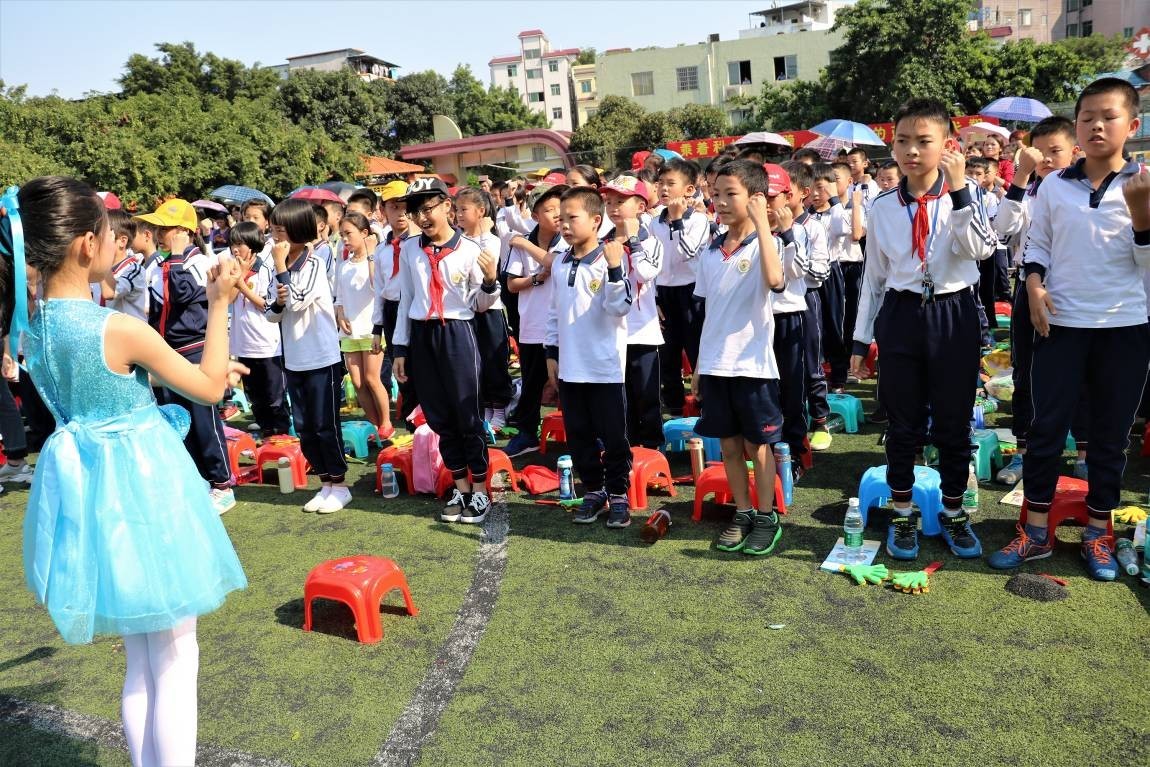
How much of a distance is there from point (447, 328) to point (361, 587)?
189 centimetres

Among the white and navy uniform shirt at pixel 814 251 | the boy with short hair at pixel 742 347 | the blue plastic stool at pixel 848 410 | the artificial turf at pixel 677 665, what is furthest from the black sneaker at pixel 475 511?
the blue plastic stool at pixel 848 410

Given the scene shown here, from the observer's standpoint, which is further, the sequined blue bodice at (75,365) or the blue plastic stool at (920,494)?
the blue plastic stool at (920,494)

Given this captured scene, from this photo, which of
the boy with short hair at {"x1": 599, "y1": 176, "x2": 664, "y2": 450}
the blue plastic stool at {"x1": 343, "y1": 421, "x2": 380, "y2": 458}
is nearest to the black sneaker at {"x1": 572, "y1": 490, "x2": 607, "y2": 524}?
the boy with short hair at {"x1": 599, "y1": 176, "x2": 664, "y2": 450}

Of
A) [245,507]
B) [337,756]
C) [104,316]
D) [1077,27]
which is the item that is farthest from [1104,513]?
[1077,27]

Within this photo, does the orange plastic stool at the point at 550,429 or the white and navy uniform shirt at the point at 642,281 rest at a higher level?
the white and navy uniform shirt at the point at 642,281

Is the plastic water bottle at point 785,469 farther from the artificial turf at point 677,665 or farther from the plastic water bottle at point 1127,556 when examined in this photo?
the plastic water bottle at point 1127,556

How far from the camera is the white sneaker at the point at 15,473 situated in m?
7.17

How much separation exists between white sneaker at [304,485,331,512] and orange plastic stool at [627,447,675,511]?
2198 millimetres

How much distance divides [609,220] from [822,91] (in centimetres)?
3612

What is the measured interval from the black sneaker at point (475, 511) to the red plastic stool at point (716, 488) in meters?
1.36

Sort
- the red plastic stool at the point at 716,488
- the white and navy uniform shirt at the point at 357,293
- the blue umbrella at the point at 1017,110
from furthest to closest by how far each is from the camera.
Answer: the blue umbrella at the point at 1017,110 → the white and navy uniform shirt at the point at 357,293 → the red plastic stool at the point at 716,488

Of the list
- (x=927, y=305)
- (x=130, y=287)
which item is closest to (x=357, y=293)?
(x=130, y=287)

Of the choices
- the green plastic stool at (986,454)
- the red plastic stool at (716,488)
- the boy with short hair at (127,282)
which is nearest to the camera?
the red plastic stool at (716,488)

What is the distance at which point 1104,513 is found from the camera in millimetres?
4199
